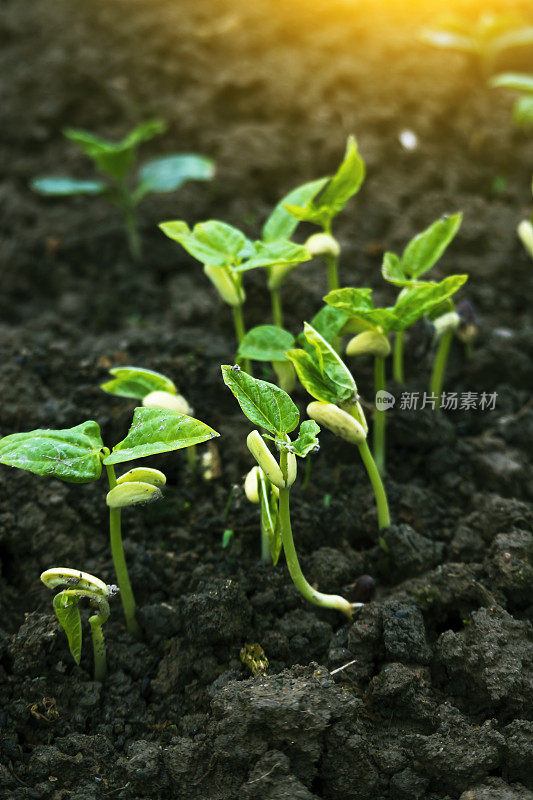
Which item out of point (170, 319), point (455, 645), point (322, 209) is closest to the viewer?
point (455, 645)

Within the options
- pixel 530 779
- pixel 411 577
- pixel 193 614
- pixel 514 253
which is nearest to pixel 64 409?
pixel 193 614

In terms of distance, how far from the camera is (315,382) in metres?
1.30

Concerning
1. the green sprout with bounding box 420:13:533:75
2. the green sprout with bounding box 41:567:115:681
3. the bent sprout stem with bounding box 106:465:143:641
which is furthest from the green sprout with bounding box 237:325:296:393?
the green sprout with bounding box 420:13:533:75

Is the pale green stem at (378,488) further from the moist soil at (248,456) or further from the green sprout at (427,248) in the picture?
the green sprout at (427,248)

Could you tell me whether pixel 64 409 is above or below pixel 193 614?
above

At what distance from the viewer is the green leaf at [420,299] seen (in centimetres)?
135

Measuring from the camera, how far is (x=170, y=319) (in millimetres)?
2051

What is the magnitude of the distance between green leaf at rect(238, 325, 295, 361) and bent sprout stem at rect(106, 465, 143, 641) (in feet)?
1.15

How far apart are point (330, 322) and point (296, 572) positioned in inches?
18.7

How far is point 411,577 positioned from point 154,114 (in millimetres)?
1961

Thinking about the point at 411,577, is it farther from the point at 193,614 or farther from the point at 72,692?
the point at 72,692

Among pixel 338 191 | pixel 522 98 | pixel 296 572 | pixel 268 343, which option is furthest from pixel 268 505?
pixel 522 98

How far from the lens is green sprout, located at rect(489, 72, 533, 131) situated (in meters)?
2.19

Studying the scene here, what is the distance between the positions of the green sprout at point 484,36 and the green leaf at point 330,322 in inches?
59.4
